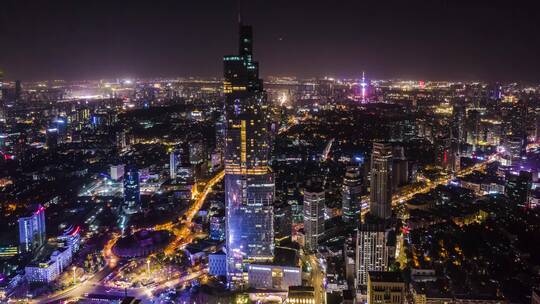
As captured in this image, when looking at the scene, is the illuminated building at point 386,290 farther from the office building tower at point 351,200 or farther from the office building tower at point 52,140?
the office building tower at point 52,140

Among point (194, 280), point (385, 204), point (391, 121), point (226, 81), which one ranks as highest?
point (226, 81)

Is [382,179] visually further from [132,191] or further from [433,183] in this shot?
[132,191]

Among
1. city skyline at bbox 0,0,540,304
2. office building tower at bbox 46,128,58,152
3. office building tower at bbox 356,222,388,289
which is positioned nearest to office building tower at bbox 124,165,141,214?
city skyline at bbox 0,0,540,304

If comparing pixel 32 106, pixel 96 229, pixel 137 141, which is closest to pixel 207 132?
pixel 137 141

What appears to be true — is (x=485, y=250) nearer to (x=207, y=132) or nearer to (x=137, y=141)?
(x=207, y=132)

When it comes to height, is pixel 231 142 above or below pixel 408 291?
above

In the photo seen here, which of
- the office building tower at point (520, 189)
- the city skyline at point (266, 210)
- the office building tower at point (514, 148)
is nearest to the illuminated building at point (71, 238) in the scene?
the city skyline at point (266, 210)
